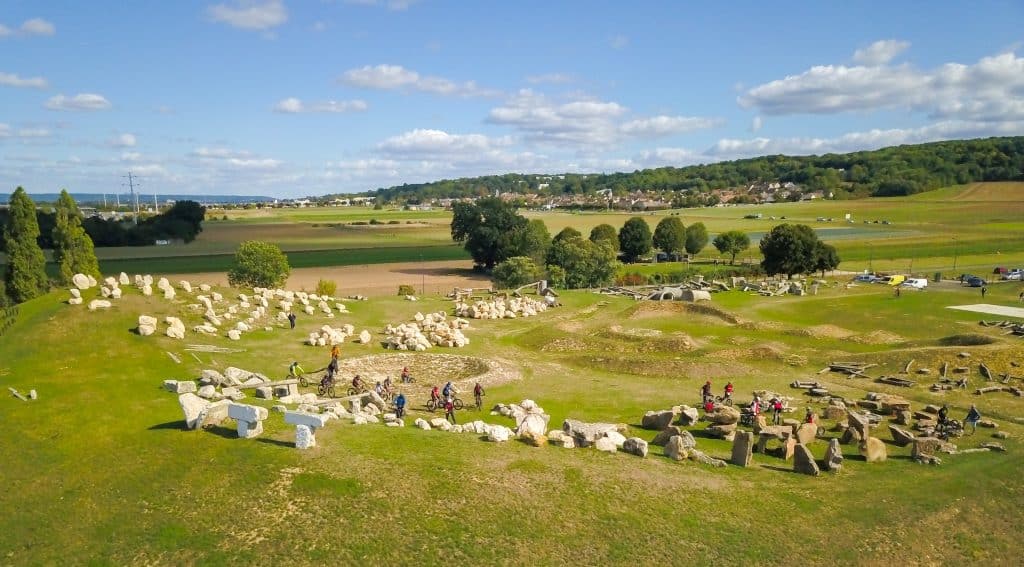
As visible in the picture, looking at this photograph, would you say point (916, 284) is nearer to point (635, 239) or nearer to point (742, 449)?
point (635, 239)

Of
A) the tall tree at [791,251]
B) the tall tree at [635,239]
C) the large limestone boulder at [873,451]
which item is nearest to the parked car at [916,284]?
the tall tree at [791,251]

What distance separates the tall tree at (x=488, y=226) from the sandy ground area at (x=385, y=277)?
4304 millimetres

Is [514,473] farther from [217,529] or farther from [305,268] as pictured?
[305,268]

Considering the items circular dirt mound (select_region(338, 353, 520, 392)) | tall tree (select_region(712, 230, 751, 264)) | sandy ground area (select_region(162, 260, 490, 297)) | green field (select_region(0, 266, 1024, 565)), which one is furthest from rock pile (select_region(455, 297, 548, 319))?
tall tree (select_region(712, 230, 751, 264))

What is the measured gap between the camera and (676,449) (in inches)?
1038

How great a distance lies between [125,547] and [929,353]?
48.1 meters

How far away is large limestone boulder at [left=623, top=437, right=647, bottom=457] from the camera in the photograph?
2624 cm

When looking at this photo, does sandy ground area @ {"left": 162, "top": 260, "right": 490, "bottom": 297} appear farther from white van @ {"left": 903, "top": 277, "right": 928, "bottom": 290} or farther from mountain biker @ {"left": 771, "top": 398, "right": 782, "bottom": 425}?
mountain biker @ {"left": 771, "top": 398, "right": 782, "bottom": 425}

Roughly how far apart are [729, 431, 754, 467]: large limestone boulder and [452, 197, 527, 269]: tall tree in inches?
3345

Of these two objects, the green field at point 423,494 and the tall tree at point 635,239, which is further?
the tall tree at point 635,239

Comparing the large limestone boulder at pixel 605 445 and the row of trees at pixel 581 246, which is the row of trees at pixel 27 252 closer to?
the row of trees at pixel 581 246

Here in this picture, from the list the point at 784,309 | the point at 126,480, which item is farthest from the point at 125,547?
the point at 784,309

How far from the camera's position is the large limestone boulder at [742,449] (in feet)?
86.4

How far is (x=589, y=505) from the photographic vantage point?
21234 millimetres
